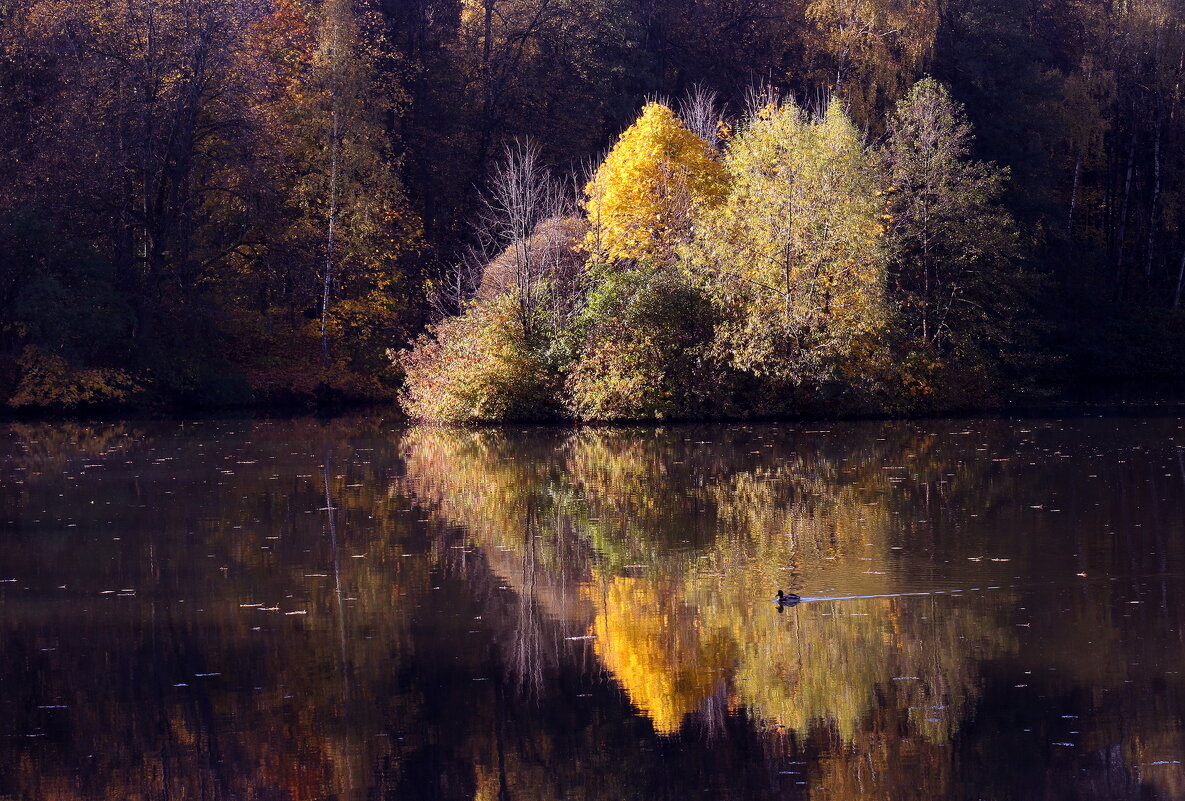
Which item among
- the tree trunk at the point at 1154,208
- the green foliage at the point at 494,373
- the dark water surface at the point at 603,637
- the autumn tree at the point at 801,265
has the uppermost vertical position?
the tree trunk at the point at 1154,208

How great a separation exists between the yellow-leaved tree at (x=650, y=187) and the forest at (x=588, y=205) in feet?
0.25

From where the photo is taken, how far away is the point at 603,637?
1041cm

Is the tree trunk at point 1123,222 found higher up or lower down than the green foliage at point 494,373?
higher up

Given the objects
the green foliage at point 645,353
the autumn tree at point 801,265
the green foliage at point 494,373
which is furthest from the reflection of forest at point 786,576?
the green foliage at point 494,373

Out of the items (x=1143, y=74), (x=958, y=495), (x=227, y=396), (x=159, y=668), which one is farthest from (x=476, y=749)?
(x=1143, y=74)

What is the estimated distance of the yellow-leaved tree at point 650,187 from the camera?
34.2 m

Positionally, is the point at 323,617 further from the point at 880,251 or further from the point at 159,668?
the point at 880,251

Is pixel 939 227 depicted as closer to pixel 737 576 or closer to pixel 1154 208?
pixel 1154 208

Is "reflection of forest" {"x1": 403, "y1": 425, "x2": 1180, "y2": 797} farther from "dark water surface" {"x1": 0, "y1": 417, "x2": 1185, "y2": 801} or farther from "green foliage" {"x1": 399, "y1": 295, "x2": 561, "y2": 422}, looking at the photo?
"green foliage" {"x1": 399, "y1": 295, "x2": 561, "y2": 422}

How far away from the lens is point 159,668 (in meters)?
9.88

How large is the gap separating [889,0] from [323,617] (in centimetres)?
3570

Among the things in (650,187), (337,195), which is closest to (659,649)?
(650,187)

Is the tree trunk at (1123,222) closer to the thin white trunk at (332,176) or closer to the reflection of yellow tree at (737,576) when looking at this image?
the thin white trunk at (332,176)

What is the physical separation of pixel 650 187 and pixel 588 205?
→ 1.68 m
